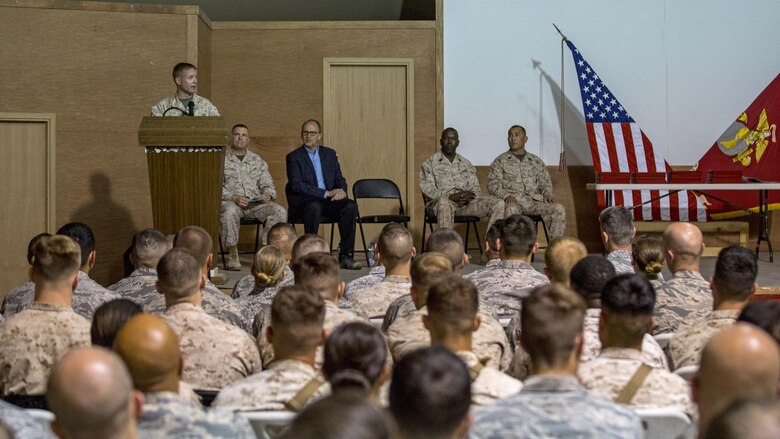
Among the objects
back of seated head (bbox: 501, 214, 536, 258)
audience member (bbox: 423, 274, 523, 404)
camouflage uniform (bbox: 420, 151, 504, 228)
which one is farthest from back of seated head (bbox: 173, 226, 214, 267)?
camouflage uniform (bbox: 420, 151, 504, 228)

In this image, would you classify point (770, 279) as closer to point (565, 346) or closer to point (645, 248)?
point (645, 248)

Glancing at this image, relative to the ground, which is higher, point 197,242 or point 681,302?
point 197,242

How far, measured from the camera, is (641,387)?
2.40 m

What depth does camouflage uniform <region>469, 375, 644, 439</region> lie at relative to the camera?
1886 millimetres

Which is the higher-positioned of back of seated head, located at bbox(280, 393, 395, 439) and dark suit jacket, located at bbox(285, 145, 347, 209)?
dark suit jacket, located at bbox(285, 145, 347, 209)

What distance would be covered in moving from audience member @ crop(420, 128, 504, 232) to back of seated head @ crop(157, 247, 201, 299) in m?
4.37

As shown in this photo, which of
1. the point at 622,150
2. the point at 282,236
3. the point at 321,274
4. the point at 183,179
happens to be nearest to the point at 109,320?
the point at 321,274

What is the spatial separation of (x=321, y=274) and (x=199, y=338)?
0.48m

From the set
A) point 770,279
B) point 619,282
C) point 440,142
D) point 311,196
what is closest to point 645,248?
point 619,282

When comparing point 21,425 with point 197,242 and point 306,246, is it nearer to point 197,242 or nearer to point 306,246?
point 197,242

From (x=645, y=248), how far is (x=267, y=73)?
193 inches

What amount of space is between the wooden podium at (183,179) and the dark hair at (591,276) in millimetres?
3131

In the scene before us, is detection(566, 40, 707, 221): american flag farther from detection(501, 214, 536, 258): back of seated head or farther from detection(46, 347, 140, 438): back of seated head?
detection(46, 347, 140, 438): back of seated head

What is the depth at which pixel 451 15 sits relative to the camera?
854cm
